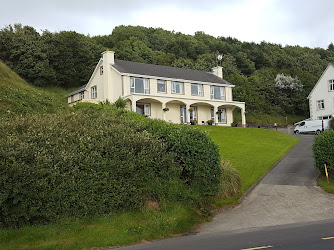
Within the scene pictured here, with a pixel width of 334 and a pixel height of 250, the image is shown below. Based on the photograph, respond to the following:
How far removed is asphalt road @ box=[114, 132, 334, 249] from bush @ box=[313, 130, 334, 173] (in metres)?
1.11

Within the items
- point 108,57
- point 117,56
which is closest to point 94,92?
point 108,57

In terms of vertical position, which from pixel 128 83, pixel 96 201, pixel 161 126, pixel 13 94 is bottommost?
pixel 96 201

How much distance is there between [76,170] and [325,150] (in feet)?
44.2

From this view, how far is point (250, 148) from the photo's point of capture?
27172 millimetres

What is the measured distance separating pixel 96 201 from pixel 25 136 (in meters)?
3.00

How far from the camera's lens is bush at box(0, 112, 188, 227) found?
9797mm

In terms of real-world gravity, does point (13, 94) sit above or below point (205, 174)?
above

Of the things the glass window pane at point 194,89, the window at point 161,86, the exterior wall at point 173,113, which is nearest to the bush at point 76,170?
the window at point 161,86

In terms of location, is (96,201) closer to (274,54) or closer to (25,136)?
(25,136)

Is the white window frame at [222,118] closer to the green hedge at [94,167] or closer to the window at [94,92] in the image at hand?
the window at [94,92]

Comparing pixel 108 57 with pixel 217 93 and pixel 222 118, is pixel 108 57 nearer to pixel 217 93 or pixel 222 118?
pixel 217 93

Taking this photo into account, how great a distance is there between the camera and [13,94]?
19094 millimetres

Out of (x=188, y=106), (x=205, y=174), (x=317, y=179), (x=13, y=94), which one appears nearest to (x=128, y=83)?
(x=188, y=106)

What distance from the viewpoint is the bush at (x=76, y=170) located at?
9.80m
